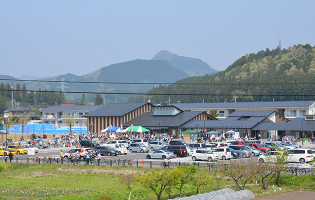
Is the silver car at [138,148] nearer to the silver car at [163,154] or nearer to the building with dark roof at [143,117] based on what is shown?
the silver car at [163,154]

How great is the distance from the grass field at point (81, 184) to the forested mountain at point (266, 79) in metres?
94.2

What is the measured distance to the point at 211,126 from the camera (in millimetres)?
70062

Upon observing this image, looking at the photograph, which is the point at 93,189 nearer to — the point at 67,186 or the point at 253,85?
the point at 67,186

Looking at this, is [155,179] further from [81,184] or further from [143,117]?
[143,117]

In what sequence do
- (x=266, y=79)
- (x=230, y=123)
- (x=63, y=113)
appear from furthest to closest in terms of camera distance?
(x=266, y=79) → (x=63, y=113) → (x=230, y=123)

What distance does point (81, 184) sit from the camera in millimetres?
26078

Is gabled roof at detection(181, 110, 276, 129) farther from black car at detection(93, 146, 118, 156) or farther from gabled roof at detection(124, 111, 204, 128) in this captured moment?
black car at detection(93, 146, 118, 156)

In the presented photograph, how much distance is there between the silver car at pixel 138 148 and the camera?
48.9m

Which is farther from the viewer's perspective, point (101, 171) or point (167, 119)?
point (167, 119)

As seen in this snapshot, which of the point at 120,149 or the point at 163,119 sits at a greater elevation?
the point at 163,119

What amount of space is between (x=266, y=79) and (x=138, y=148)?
112679 mm

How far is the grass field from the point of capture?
21828mm

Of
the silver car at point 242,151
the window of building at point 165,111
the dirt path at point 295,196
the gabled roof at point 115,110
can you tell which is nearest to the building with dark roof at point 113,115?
the gabled roof at point 115,110

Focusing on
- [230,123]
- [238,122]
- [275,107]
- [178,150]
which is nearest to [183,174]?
[178,150]
